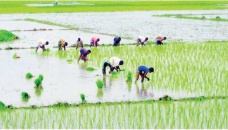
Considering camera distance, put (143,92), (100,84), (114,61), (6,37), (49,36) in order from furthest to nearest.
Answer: (49,36) < (6,37) < (114,61) < (100,84) < (143,92)

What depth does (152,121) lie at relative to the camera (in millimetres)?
6715

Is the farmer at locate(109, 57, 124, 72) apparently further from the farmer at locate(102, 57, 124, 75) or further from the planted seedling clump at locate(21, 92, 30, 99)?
the planted seedling clump at locate(21, 92, 30, 99)

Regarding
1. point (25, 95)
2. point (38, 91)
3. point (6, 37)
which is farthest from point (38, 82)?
point (6, 37)

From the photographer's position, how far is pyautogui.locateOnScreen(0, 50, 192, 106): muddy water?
8156 mm

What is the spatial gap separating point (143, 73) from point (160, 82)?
1.14 ft

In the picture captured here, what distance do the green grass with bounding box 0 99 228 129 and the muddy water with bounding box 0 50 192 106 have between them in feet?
1.68

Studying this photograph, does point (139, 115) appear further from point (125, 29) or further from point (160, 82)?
point (125, 29)

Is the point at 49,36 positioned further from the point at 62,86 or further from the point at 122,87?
the point at 122,87

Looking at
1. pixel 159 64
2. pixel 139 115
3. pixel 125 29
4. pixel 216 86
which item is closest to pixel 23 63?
pixel 159 64

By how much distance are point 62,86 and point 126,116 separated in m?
2.44

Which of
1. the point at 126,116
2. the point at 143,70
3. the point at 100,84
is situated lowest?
the point at 126,116

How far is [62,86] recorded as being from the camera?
9.18m

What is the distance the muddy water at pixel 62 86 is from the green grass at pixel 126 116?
51 cm

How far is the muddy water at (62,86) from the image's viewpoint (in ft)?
26.8
